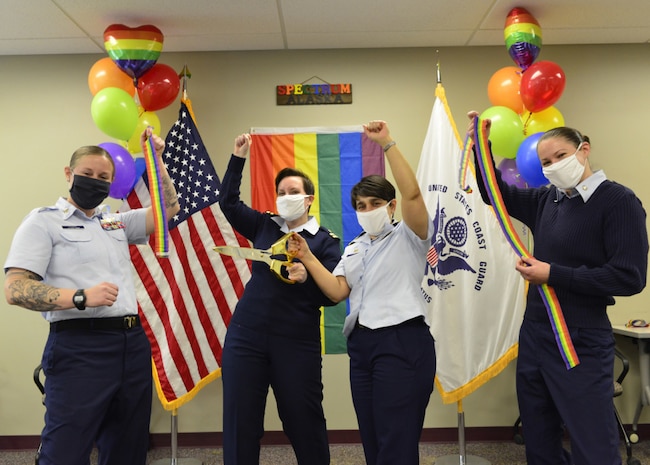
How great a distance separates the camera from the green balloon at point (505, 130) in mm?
3436

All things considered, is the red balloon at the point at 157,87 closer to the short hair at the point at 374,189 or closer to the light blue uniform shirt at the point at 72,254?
the light blue uniform shirt at the point at 72,254

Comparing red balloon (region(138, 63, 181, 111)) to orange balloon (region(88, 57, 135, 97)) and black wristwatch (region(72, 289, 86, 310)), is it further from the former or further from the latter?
black wristwatch (region(72, 289, 86, 310))

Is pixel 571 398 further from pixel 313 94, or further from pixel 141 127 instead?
pixel 141 127

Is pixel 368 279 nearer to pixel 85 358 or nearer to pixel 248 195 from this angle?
pixel 85 358

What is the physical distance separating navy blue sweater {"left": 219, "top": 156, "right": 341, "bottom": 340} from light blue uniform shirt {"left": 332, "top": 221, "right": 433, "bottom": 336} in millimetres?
186

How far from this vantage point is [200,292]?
366cm

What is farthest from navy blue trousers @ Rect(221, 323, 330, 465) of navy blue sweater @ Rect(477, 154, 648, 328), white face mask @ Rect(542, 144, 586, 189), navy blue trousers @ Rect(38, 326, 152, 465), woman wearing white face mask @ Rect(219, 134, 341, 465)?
white face mask @ Rect(542, 144, 586, 189)

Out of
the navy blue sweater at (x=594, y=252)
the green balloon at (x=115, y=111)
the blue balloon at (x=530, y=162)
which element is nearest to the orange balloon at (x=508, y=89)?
the blue balloon at (x=530, y=162)

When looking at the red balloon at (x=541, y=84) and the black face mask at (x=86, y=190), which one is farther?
the red balloon at (x=541, y=84)

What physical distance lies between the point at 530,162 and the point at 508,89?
1.94ft

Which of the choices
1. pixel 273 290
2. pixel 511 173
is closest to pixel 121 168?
pixel 273 290

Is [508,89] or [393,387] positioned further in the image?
[508,89]

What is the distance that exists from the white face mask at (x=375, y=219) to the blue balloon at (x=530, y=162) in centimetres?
135

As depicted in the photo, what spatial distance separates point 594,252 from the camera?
2.12 metres
